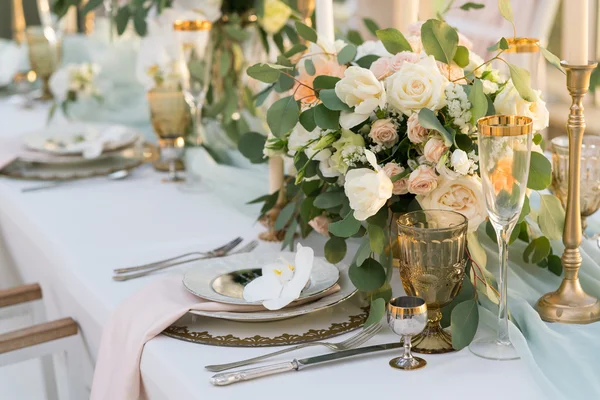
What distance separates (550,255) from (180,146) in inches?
37.2

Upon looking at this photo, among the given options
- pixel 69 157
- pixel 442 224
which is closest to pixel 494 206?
pixel 442 224

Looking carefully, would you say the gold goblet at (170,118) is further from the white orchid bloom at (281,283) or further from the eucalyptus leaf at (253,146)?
the white orchid bloom at (281,283)

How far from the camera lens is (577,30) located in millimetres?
973

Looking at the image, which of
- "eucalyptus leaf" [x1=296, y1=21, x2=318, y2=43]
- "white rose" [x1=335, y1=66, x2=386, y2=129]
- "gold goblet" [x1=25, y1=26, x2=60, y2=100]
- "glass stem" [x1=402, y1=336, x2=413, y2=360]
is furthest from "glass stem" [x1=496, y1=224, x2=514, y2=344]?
"gold goblet" [x1=25, y1=26, x2=60, y2=100]

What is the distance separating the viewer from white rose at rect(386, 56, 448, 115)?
0.98m

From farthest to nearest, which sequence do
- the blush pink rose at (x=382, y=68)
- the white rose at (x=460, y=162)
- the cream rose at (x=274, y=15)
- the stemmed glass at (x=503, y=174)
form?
1. the cream rose at (x=274, y=15)
2. the blush pink rose at (x=382, y=68)
3. the white rose at (x=460, y=162)
4. the stemmed glass at (x=503, y=174)

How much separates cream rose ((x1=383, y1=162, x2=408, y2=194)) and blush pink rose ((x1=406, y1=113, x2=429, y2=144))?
0.04 meters

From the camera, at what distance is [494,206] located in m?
0.90

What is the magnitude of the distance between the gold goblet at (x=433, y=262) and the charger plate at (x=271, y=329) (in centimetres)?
10

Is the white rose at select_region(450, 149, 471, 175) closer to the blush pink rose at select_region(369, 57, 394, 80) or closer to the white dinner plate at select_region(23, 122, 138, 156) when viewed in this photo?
the blush pink rose at select_region(369, 57, 394, 80)

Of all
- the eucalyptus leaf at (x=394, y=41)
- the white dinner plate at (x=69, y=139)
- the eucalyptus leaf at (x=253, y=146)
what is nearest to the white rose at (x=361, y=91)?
the eucalyptus leaf at (x=394, y=41)

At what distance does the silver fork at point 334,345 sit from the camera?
3.03ft

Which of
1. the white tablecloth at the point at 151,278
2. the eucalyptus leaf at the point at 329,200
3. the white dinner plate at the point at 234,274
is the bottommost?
the white tablecloth at the point at 151,278

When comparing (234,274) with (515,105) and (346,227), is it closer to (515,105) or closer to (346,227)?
(346,227)
